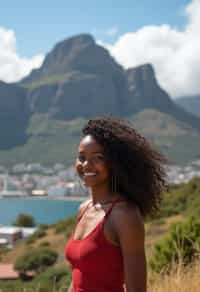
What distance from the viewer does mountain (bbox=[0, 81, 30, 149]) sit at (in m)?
125

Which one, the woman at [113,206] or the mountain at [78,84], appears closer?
the woman at [113,206]

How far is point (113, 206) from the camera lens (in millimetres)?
1627

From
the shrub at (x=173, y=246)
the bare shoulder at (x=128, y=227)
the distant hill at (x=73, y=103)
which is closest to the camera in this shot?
the bare shoulder at (x=128, y=227)

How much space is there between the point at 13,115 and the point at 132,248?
13904 centimetres

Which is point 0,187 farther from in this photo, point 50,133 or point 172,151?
point 172,151

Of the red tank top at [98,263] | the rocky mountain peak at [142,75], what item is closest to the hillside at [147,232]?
the red tank top at [98,263]

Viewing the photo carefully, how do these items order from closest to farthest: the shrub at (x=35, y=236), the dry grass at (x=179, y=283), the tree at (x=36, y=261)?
the dry grass at (x=179, y=283) < the tree at (x=36, y=261) < the shrub at (x=35, y=236)

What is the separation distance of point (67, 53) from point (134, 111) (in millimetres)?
38433

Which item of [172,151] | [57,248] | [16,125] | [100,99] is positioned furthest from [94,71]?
[57,248]

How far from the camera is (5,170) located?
121 m

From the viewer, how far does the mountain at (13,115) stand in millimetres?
125188

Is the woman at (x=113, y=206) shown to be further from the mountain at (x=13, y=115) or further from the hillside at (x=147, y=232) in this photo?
the mountain at (x=13, y=115)

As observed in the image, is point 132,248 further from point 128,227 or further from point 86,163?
point 86,163

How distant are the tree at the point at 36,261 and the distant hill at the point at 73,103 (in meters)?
88.9
